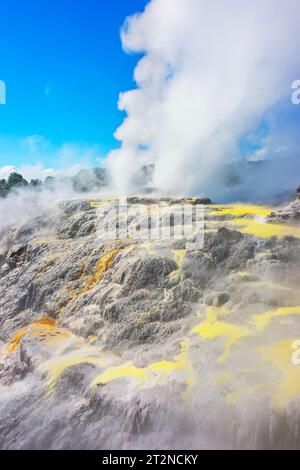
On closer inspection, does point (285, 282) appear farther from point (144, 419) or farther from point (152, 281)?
point (144, 419)

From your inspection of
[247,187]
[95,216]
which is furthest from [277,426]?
[247,187]

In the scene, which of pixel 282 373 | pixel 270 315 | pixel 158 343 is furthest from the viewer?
pixel 158 343

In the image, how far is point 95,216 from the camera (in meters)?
52.6

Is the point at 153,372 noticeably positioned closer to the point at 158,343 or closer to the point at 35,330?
the point at 158,343

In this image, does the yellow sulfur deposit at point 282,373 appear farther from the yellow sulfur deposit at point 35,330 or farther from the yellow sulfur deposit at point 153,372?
the yellow sulfur deposit at point 35,330

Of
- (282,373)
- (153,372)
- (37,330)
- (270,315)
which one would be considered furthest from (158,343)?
(37,330)

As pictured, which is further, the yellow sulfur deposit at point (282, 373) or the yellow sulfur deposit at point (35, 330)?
the yellow sulfur deposit at point (35, 330)

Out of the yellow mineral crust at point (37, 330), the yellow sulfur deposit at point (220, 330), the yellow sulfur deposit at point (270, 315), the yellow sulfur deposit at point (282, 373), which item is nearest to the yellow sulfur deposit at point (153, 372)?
the yellow sulfur deposit at point (220, 330)

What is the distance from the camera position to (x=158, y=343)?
28.5 meters

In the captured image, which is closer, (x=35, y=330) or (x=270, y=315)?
(x=270, y=315)

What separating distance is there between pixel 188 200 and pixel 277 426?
3935 cm

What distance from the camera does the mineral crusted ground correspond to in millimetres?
21484

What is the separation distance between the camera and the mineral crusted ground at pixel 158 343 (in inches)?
846

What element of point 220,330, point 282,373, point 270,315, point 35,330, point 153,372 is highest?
point 270,315
